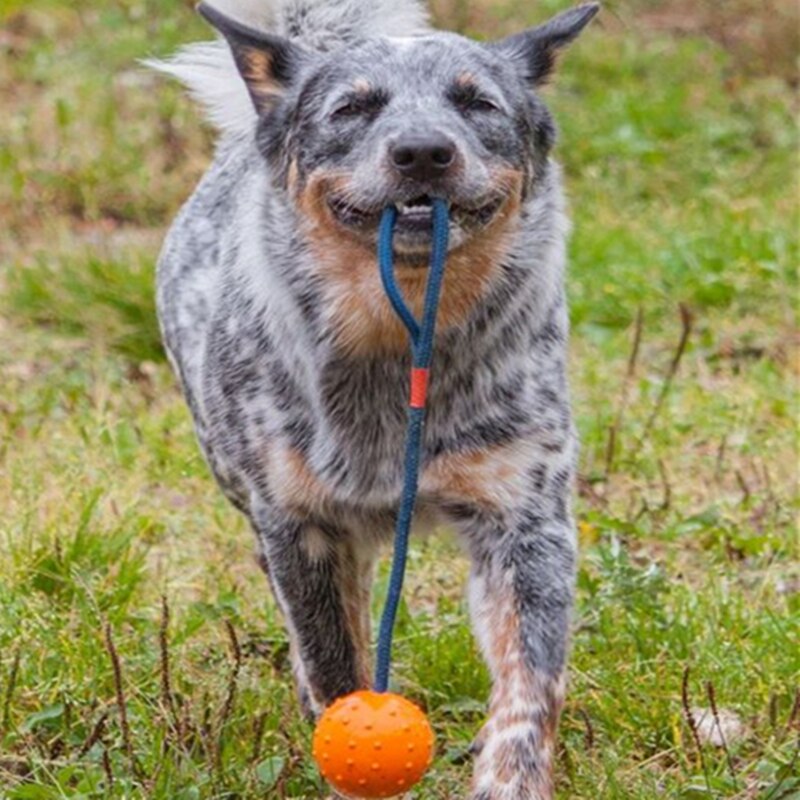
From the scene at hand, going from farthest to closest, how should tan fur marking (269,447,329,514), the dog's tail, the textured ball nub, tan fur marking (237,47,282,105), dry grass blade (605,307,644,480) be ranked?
dry grass blade (605,307,644,480)
the dog's tail
tan fur marking (237,47,282,105)
tan fur marking (269,447,329,514)
the textured ball nub

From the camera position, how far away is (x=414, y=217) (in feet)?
11.8

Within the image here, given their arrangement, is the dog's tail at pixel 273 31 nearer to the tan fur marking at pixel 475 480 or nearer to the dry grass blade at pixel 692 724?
the tan fur marking at pixel 475 480

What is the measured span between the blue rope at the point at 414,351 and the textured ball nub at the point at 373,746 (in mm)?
149

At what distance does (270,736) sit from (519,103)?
1.42 meters

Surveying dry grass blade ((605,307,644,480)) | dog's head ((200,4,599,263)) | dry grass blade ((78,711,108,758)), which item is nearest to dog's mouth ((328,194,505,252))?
dog's head ((200,4,599,263))

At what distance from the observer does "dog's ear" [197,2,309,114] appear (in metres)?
4.12

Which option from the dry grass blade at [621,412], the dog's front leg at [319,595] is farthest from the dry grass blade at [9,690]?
the dry grass blade at [621,412]

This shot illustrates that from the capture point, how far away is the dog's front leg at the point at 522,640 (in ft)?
12.0

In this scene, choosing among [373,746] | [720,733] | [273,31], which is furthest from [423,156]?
[273,31]

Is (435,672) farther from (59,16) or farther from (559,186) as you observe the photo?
(59,16)

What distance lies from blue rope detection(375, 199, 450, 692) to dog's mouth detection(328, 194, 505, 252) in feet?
0.07

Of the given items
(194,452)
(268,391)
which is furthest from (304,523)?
(194,452)

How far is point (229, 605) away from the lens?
478 centimetres

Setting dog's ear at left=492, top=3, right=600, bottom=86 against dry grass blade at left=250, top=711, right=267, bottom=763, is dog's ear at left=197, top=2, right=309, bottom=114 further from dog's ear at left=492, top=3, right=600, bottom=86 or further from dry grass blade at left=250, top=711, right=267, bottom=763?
dry grass blade at left=250, top=711, right=267, bottom=763
